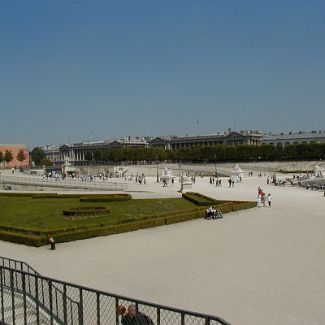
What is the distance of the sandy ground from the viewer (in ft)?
43.0

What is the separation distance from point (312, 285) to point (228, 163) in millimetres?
103657

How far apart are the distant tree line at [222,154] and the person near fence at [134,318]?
10907 centimetres

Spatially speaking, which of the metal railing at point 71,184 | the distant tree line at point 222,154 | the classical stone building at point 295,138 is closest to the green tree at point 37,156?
the distant tree line at point 222,154

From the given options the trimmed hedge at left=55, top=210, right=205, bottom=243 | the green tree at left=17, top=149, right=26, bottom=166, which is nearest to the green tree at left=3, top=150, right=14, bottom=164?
the green tree at left=17, top=149, right=26, bottom=166

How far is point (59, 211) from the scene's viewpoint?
34.4m

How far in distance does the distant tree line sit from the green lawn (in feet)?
255

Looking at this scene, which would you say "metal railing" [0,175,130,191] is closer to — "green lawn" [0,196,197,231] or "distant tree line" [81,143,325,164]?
"green lawn" [0,196,197,231]

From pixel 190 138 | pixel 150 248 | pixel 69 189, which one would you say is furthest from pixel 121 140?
pixel 150 248

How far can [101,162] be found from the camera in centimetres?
13788

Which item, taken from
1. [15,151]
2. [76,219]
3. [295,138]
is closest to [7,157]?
[15,151]

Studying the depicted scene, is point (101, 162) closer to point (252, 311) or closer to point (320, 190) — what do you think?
point (320, 190)

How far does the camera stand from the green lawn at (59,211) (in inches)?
1115

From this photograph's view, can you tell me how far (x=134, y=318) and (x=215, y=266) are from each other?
9425mm

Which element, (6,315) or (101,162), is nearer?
(6,315)
